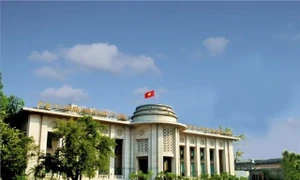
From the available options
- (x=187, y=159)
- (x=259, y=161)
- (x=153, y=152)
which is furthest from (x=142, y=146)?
(x=259, y=161)

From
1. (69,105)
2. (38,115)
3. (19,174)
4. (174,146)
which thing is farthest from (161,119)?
(19,174)

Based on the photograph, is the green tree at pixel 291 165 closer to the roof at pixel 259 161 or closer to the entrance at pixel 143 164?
the roof at pixel 259 161

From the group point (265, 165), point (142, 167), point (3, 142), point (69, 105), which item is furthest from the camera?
point (265, 165)

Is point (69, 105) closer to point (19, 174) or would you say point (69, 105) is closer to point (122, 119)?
point (122, 119)

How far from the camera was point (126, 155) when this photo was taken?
1705 inches

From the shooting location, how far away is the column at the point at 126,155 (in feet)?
140

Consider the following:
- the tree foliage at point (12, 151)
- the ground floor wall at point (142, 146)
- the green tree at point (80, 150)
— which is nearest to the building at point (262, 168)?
the ground floor wall at point (142, 146)

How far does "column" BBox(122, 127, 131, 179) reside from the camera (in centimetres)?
4277

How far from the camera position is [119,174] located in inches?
1700

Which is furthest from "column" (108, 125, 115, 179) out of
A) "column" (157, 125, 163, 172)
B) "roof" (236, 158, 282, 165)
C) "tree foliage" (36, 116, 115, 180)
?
"roof" (236, 158, 282, 165)

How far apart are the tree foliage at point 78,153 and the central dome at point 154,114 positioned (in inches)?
409

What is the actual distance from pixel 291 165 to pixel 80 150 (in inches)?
1208

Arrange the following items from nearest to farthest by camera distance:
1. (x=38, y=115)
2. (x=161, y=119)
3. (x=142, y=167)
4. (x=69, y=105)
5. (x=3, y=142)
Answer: (x=3, y=142) < (x=38, y=115) < (x=69, y=105) < (x=161, y=119) < (x=142, y=167)

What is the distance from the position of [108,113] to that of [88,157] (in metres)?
11.4
